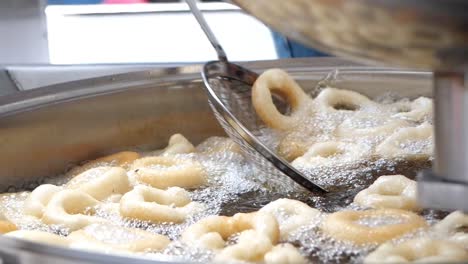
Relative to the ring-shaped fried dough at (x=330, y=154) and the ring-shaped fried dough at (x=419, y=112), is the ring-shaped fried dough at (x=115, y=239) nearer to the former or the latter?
the ring-shaped fried dough at (x=330, y=154)

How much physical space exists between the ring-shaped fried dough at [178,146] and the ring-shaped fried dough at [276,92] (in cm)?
9

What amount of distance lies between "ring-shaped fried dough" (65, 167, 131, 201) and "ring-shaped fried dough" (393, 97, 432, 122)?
0.35 meters

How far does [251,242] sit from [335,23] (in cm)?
26

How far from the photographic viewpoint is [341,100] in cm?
110

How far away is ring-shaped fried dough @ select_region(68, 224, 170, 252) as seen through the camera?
0.72 m

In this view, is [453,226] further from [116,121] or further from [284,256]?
[116,121]

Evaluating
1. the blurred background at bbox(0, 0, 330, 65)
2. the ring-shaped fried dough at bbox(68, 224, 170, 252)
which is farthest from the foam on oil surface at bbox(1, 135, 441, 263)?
the blurred background at bbox(0, 0, 330, 65)

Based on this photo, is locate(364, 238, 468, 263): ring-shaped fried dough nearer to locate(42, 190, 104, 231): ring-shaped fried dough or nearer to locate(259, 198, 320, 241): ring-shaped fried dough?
locate(259, 198, 320, 241): ring-shaped fried dough

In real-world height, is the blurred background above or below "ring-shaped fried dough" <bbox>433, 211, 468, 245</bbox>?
above

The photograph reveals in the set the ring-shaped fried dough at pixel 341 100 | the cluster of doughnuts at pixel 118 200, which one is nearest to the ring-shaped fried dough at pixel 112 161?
the cluster of doughnuts at pixel 118 200

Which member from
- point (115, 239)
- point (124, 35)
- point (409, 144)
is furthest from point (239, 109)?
point (124, 35)

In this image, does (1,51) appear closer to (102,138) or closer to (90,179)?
(102,138)

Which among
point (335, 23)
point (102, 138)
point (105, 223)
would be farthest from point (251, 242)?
point (102, 138)

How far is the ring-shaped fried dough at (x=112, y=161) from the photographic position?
1.00 meters
